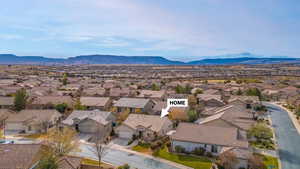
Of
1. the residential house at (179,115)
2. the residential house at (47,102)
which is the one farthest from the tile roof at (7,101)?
the residential house at (179,115)

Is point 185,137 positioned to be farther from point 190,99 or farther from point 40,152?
point 190,99

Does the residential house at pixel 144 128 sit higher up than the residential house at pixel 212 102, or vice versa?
the residential house at pixel 212 102

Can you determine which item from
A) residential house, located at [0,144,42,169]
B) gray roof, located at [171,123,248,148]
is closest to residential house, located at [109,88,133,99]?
gray roof, located at [171,123,248,148]

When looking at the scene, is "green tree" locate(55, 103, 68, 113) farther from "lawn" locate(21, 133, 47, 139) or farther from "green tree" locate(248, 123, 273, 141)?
"green tree" locate(248, 123, 273, 141)

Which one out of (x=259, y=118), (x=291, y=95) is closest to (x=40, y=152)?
(x=259, y=118)

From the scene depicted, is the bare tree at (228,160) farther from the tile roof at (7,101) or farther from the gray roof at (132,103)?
the tile roof at (7,101)

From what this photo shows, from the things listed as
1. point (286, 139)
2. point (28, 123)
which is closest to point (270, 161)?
point (286, 139)

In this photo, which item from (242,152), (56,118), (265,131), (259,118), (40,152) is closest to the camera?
(40,152)
